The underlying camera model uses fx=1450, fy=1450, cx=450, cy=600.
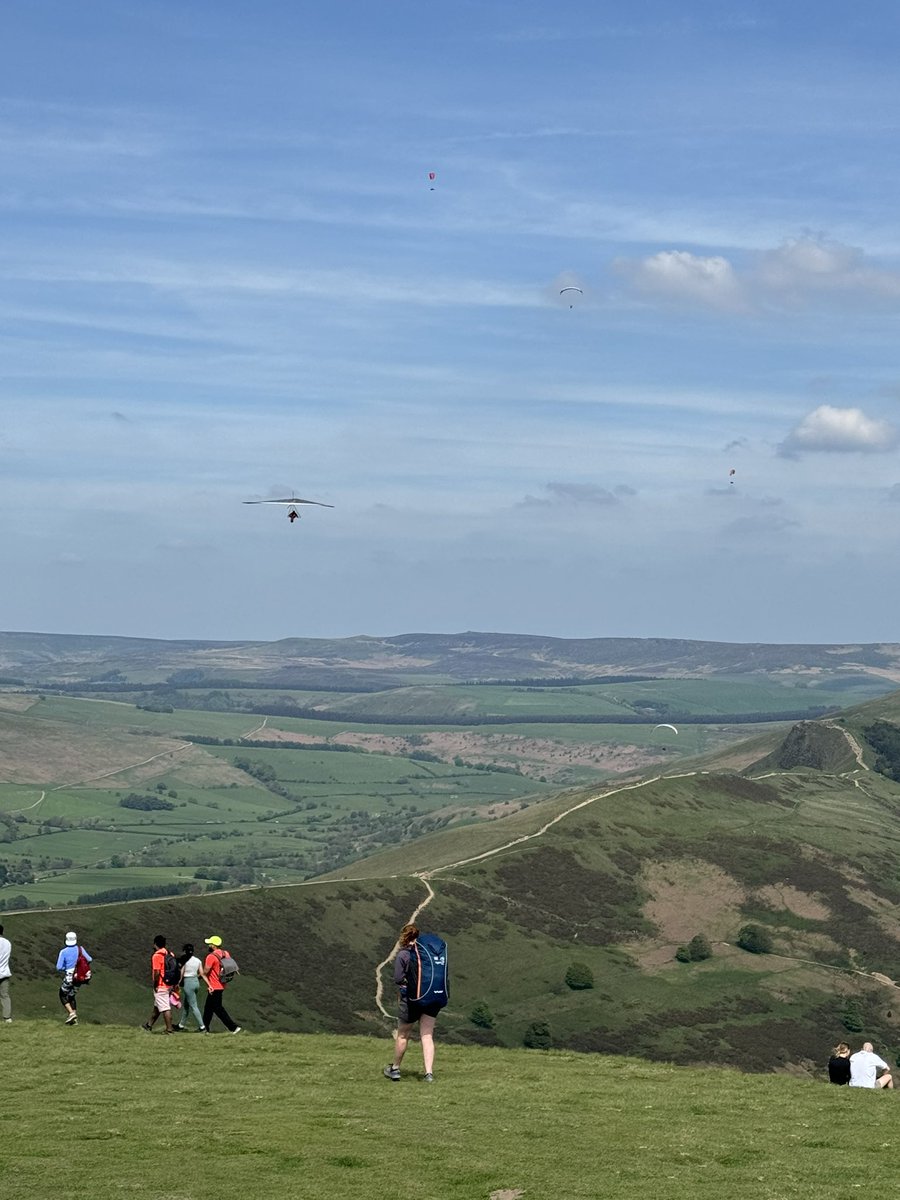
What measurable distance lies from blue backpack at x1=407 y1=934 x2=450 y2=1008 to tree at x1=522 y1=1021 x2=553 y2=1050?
92.2 meters

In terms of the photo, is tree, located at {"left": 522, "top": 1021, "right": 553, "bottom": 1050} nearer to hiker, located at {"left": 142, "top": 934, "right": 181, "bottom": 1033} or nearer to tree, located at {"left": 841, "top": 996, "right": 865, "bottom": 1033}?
tree, located at {"left": 841, "top": 996, "right": 865, "bottom": 1033}

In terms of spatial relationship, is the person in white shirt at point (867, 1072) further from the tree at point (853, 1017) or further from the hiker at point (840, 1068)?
the tree at point (853, 1017)

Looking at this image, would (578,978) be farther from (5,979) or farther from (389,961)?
(5,979)

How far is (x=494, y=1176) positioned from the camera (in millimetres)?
26219

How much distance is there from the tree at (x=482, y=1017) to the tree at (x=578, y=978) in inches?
602

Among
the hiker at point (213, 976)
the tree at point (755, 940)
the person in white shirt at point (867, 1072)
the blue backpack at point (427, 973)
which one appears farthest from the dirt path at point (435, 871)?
the blue backpack at point (427, 973)

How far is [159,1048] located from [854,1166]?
21.0 meters

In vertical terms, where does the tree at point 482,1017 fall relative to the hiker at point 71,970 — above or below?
below

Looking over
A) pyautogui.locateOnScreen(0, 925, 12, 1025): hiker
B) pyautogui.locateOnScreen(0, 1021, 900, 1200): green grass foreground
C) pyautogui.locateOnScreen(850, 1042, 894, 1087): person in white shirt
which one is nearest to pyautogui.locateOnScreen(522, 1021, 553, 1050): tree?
pyautogui.locateOnScreen(0, 925, 12, 1025): hiker

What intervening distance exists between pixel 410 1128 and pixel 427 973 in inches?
154

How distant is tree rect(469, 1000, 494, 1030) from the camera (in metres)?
125

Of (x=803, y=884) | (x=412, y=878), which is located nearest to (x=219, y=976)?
(x=412, y=878)

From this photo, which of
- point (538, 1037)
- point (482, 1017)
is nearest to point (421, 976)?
point (538, 1037)

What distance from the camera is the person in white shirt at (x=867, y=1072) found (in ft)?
125
